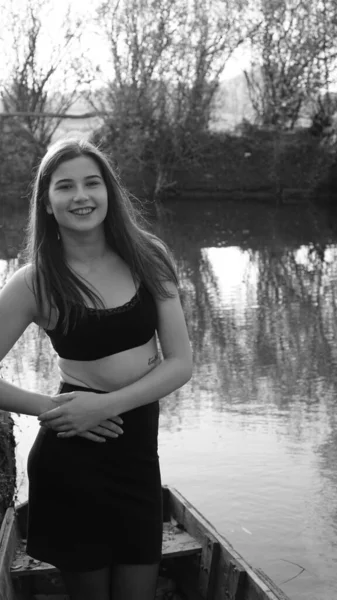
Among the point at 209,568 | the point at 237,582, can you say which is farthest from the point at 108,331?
the point at 209,568

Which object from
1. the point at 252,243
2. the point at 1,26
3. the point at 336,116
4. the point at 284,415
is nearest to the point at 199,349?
the point at 284,415

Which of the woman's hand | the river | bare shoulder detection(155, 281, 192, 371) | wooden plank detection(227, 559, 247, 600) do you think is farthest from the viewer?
the river

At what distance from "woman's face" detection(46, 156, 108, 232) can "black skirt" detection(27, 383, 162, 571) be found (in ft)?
1.53

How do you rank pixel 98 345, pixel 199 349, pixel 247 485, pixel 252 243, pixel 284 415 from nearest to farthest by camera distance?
1. pixel 98 345
2. pixel 247 485
3. pixel 284 415
4. pixel 199 349
5. pixel 252 243

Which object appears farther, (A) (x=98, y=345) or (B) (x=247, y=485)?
(B) (x=247, y=485)

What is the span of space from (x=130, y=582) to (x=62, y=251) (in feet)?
3.08

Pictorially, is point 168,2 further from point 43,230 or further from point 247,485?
point 43,230

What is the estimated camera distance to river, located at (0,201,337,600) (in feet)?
17.0

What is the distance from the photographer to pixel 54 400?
2689 mm

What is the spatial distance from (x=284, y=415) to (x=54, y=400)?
4.66 m

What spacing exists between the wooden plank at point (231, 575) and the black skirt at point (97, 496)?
22.5 inches

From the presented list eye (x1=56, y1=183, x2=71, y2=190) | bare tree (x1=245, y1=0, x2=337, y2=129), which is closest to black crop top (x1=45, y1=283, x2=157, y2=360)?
eye (x1=56, y1=183, x2=71, y2=190)

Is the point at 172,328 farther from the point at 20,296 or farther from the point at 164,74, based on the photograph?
the point at 164,74

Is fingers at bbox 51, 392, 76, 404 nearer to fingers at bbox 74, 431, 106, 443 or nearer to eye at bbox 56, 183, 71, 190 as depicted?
fingers at bbox 74, 431, 106, 443
